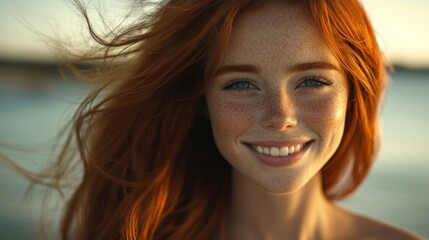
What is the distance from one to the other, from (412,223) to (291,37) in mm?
3238

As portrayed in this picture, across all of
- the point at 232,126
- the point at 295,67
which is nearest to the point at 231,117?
the point at 232,126

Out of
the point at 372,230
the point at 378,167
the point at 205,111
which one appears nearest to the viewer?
the point at 205,111

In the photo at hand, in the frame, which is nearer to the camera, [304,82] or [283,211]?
[304,82]

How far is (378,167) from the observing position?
6711 millimetres

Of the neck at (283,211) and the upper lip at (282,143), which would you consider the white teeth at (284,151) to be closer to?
the upper lip at (282,143)

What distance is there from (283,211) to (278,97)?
0.60m

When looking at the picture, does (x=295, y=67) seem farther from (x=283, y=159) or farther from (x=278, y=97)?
(x=283, y=159)

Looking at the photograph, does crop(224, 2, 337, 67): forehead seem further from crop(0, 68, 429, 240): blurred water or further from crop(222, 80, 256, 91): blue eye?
crop(0, 68, 429, 240): blurred water

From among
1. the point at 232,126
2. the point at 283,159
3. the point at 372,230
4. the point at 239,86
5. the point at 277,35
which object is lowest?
the point at 372,230

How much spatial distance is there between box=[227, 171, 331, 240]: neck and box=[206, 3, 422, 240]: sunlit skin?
8 centimetres

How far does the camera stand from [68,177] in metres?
3.33

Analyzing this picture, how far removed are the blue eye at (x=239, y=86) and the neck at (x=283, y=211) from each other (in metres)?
0.48

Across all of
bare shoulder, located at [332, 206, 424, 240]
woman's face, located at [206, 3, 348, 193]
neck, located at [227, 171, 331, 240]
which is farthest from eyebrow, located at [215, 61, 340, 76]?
bare shoulder, located at [332, 206, 424, 240]

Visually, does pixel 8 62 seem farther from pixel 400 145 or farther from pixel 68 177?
pixel 68 177
